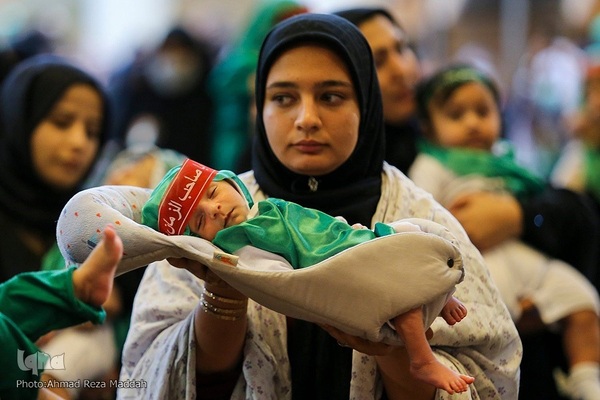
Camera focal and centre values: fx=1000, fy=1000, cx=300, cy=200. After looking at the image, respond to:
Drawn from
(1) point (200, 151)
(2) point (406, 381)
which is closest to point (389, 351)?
(2) point (406, 381)

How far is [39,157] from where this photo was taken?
3488 mm

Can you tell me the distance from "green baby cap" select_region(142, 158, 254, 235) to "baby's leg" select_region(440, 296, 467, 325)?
547 mm

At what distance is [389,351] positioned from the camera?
6.75ft

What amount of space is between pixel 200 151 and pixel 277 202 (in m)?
3.77

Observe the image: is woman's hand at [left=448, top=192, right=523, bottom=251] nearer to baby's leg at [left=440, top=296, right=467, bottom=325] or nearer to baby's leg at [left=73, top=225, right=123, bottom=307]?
baby's leg at [left=440, top=296, right=467, bottom=325]

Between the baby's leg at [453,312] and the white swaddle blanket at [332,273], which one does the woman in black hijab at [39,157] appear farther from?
the baby's leg at [453,312]

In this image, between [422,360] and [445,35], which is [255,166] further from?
[445,35]

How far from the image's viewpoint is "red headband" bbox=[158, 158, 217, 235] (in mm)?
2020

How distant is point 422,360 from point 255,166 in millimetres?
802

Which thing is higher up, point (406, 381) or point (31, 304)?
point (31, 304)

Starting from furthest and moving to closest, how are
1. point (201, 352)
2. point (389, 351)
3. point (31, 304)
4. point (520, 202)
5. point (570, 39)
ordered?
point (570, 39) → point (520, 202) → point (201, 352) → point (389, 351) → point (31, 304)

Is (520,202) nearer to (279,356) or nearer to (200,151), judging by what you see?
(279,356)

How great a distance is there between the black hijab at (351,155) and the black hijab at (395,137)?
3.20 ft

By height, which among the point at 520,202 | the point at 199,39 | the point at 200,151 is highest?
the point at 199,39
